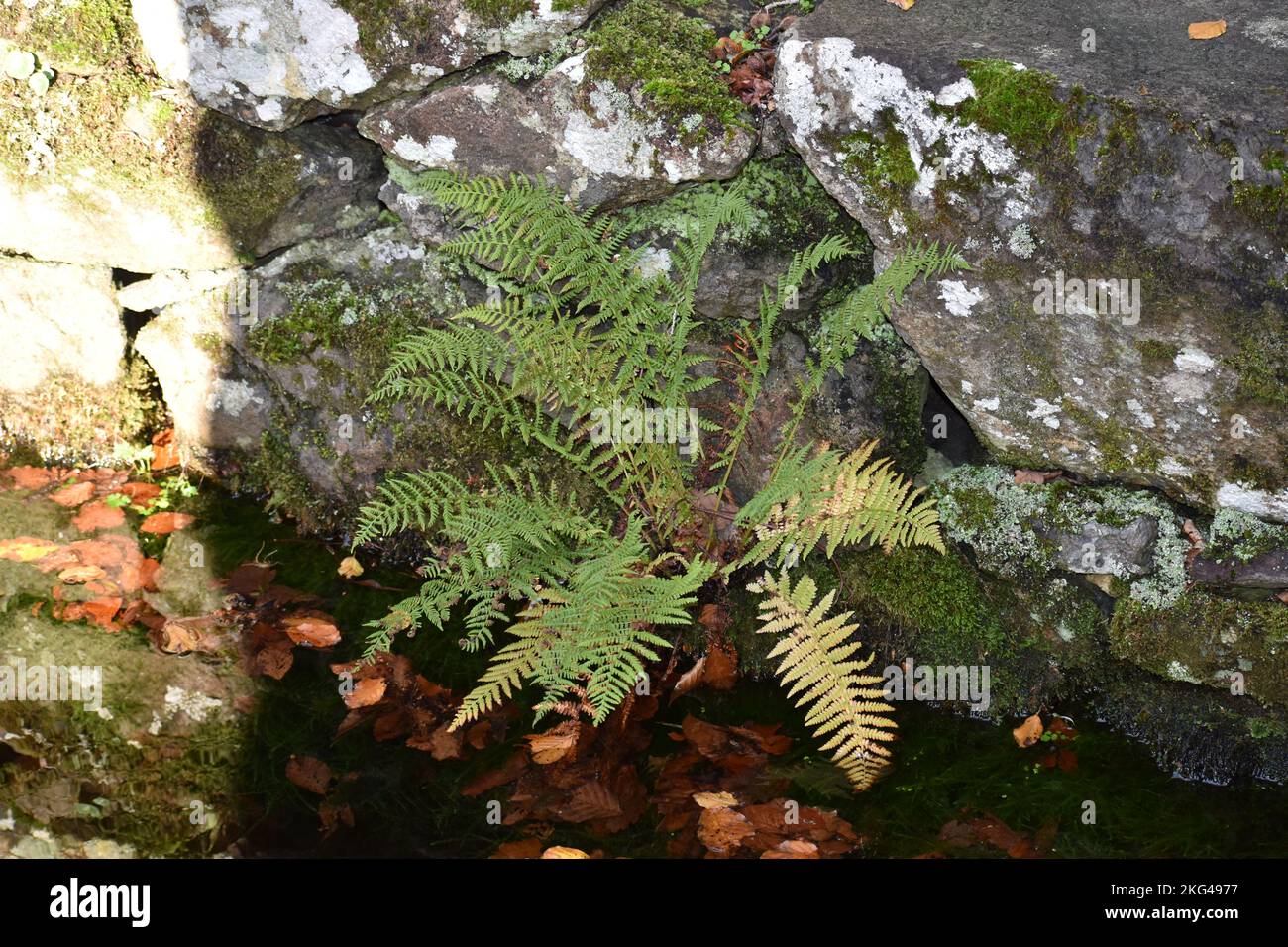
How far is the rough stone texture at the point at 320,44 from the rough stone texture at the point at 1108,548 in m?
2.67

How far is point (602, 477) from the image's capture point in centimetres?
464

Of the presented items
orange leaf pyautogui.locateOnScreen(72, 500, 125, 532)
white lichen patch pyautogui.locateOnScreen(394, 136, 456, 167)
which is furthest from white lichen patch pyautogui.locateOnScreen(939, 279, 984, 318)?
orange leaf pyautogui.locateOnScreen(72, 500, 125, 532)

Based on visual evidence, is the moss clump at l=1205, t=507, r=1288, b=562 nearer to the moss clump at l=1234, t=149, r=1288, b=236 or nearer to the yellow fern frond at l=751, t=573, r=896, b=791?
the moss clump at l=1234, t=149, r=1288, b=236

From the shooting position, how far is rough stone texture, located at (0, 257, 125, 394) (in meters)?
5.06

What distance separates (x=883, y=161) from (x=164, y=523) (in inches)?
130

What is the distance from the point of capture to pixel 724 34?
4.43 metres

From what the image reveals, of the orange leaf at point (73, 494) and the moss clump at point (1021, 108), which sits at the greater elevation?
the moss clump at point (1021, 108)

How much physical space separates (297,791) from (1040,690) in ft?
8.57

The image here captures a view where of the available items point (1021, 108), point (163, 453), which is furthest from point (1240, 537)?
point (163, 453)

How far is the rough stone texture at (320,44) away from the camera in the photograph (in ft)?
14.2

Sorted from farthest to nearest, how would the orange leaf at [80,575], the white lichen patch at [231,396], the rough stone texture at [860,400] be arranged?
the white lichen patch at [231,396] < the orange leaf at [80,575] < the rough stone texture at [860,400]

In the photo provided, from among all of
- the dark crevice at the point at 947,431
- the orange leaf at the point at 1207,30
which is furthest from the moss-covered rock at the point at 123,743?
the orange leaf at the point at 1207,30

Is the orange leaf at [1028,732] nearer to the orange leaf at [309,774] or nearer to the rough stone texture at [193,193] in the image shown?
the orange leaf at [309,774]

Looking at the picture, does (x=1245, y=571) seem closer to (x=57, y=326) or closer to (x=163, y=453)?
(x=163, y=453)
